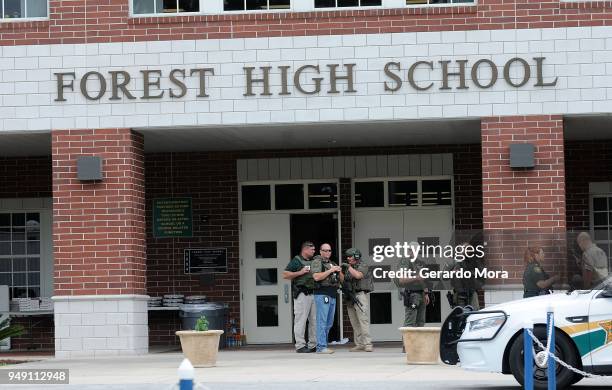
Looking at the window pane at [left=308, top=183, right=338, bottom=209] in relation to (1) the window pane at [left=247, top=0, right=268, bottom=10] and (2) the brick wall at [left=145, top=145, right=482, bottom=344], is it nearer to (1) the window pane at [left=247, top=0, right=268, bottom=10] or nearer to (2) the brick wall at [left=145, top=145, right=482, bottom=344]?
(2) the brick wall at [left=145, top=145, right=482, bottom=344]

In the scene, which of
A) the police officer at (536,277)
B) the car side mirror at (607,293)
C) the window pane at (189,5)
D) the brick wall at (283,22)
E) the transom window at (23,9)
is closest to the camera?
the car side mirror at (607,293)

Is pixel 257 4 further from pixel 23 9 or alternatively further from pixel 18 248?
pixel 18 248

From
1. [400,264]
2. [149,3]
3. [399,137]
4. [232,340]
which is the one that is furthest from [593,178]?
[149,3]

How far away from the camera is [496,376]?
1647cm

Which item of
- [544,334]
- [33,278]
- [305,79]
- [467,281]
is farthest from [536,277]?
[33,278]

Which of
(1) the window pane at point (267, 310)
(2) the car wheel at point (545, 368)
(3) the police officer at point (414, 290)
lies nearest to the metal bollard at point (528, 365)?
(2) the car wheel at point (545, 368)

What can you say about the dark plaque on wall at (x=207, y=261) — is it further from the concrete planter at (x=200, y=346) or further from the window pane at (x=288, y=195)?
the concrete planter at (x=200, y=346)

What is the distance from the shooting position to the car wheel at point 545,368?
44.7 feet

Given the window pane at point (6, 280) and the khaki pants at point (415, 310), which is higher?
the window pane at point (6, 280)

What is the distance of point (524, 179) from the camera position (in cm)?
2069

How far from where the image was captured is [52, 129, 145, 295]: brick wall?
21.1m

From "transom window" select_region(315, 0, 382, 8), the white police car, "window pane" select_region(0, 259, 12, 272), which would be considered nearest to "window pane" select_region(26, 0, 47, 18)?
"transom window" select_region(315, 0, 382, 8)

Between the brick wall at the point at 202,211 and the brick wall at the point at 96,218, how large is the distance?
11.7 ft

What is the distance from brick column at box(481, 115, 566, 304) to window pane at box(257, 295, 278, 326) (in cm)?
547
